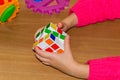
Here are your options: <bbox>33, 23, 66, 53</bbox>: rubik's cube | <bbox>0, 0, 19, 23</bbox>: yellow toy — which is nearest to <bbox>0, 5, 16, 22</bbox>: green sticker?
<bbox>0, 0, 19, 23</bbox>: yellow toy

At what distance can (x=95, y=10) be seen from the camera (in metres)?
1.00

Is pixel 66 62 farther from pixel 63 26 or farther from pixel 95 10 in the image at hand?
pixel 95 10

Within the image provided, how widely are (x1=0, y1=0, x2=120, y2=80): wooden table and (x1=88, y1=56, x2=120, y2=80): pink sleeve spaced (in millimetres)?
44

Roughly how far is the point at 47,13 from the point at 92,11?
0.15 m

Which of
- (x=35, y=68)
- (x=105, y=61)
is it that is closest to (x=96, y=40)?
(x=105, y=61)

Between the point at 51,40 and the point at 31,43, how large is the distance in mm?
117

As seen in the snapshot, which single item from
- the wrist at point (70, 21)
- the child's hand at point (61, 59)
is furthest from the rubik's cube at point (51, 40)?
the wrist at point (70, 21)

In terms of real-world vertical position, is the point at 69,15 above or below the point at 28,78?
above

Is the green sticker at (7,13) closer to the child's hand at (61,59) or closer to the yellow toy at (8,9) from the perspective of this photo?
the yellow toy at (8,9)

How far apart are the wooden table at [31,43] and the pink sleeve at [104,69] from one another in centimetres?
4

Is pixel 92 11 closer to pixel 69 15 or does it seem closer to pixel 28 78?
pixel 69 15

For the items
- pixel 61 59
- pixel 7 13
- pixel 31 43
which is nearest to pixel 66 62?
pixel 61 59

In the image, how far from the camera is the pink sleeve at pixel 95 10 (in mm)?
985

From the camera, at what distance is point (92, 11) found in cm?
100
